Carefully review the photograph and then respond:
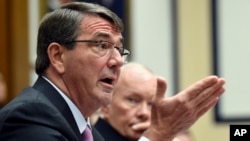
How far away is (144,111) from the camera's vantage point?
10.1 ft

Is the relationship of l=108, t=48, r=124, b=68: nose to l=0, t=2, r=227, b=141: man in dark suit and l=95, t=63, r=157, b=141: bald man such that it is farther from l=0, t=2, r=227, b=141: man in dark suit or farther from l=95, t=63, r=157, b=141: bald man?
l=95, t=63, r=157, b=141: bald man

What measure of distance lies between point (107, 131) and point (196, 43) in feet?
5.44

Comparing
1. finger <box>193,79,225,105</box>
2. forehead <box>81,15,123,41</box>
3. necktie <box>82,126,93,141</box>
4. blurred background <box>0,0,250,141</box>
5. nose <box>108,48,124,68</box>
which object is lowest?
blurred background <box>0,0,250,141</box>

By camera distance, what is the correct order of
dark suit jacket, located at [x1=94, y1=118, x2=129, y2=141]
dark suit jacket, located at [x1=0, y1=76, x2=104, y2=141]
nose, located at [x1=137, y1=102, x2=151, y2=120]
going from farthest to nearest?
nose, located at [x1=137, y1=102, x2=151, y2=120] < dark suit jacket, located at [x1=94, y1=118, x2=129, y2=141] < dark suit jacket, located at [x1=0, y1=76, x2=104, y2=141]

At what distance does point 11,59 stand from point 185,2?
1084 mm

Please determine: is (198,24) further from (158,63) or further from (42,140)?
(42,140)

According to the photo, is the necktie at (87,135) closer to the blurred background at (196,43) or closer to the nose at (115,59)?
the nose at (115,59)

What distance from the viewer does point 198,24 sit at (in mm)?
4555

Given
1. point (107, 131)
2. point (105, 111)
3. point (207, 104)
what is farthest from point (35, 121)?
point (105, 111)

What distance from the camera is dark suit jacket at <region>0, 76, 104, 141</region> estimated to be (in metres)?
2.00

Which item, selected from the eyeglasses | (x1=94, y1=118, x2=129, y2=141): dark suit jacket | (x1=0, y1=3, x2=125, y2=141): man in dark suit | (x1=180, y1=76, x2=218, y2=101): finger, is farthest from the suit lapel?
(x1=94, y1=118, x2=129, y2=141): dark suit jacket

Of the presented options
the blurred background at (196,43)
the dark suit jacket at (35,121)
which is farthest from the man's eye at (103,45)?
the blurred background at (196,43)

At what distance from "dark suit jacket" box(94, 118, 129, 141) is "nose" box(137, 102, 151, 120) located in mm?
115

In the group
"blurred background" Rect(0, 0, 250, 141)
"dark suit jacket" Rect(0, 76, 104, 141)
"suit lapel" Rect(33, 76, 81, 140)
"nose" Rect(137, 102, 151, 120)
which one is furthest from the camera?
"blurred background" Rect(0, 0, 250, 141)
